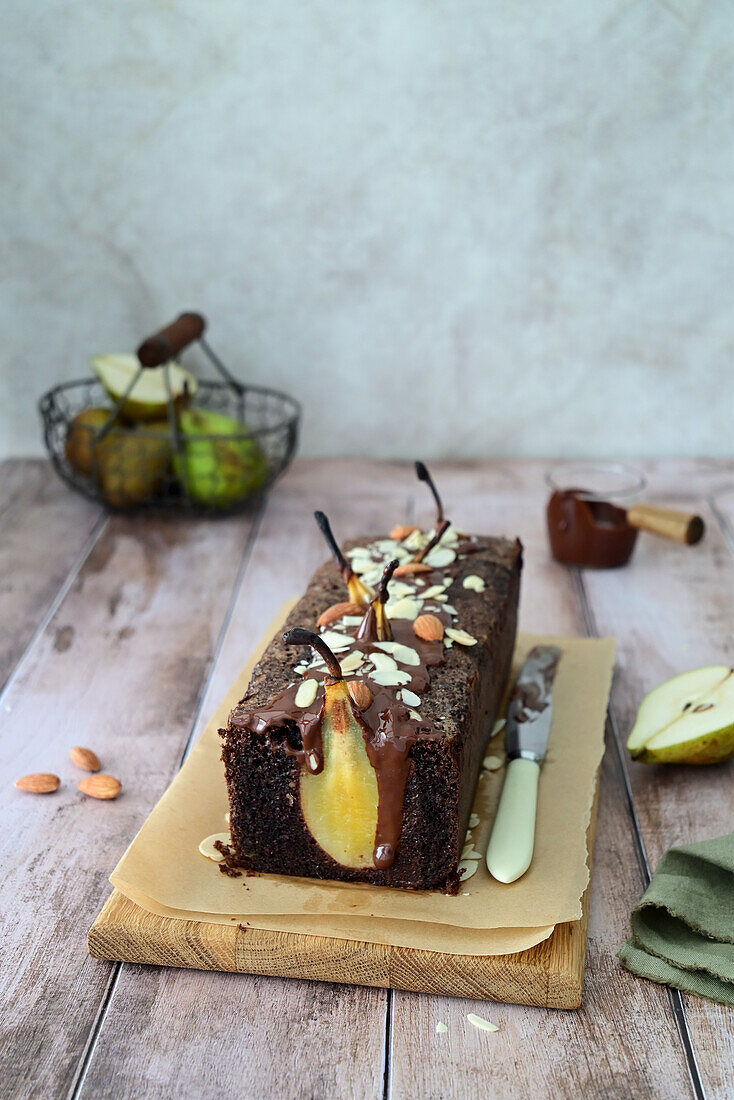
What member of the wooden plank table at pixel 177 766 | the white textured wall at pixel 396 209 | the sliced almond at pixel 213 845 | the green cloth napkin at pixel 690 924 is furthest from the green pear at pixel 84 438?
the green cloth napkin at pixel 690 924

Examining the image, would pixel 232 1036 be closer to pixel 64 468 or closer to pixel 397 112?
pixel 64 468

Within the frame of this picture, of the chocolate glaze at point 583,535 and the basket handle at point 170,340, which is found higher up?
the basket handle at point 170,340

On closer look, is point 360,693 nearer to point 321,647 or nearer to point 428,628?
point 321,647

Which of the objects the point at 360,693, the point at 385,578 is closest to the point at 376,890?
the point at 360,693

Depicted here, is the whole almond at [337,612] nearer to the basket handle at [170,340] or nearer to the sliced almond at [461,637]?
the sliced almond at [461,637]

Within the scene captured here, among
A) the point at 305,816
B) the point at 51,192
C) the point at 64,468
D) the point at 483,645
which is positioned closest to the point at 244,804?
the point at 305,816

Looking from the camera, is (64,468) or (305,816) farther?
(64,468)
